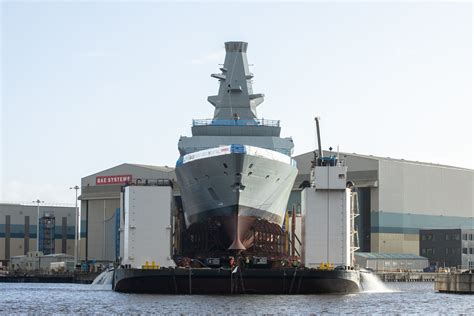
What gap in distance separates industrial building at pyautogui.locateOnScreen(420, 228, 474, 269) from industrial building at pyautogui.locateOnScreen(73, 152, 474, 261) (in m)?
1.42

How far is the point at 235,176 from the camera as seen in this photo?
75438 millimetres

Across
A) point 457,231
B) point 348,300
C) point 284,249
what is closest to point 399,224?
point 457,231

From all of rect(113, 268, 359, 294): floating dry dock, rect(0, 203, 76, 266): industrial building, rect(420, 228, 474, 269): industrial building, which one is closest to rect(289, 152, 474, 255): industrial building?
rect(420, 228, 474, 269): industrial building

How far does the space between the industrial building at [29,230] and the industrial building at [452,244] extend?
54.8 meters

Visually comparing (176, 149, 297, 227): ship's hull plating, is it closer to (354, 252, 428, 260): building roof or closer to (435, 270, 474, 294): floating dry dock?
(435, 270, 474, 294): floating dry dock

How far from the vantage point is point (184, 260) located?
75.9 metres

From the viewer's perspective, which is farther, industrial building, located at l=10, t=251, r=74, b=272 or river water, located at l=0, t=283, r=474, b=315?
industrial building, located at l=10, t=251, r=74, b=272

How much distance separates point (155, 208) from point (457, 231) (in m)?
79.8

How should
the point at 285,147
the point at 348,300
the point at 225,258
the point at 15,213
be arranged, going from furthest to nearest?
the point at 15,213
the point at 285,147
the point at 225,258
the point at 348,300

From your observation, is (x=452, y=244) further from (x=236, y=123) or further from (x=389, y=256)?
(x=236, y=123)

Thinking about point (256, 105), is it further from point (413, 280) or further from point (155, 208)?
point (413, 280)

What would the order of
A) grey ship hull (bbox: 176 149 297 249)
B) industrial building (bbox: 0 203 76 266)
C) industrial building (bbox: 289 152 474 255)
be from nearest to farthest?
1. grey ship hull (bbox: 176 149 297 249)
2. industrial building (bbox: 289 152 474 255)
3. industrial building (bbox: 0 203 76 266)

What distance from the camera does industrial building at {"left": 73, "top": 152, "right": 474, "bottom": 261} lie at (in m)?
143

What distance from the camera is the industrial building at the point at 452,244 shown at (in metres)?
149
